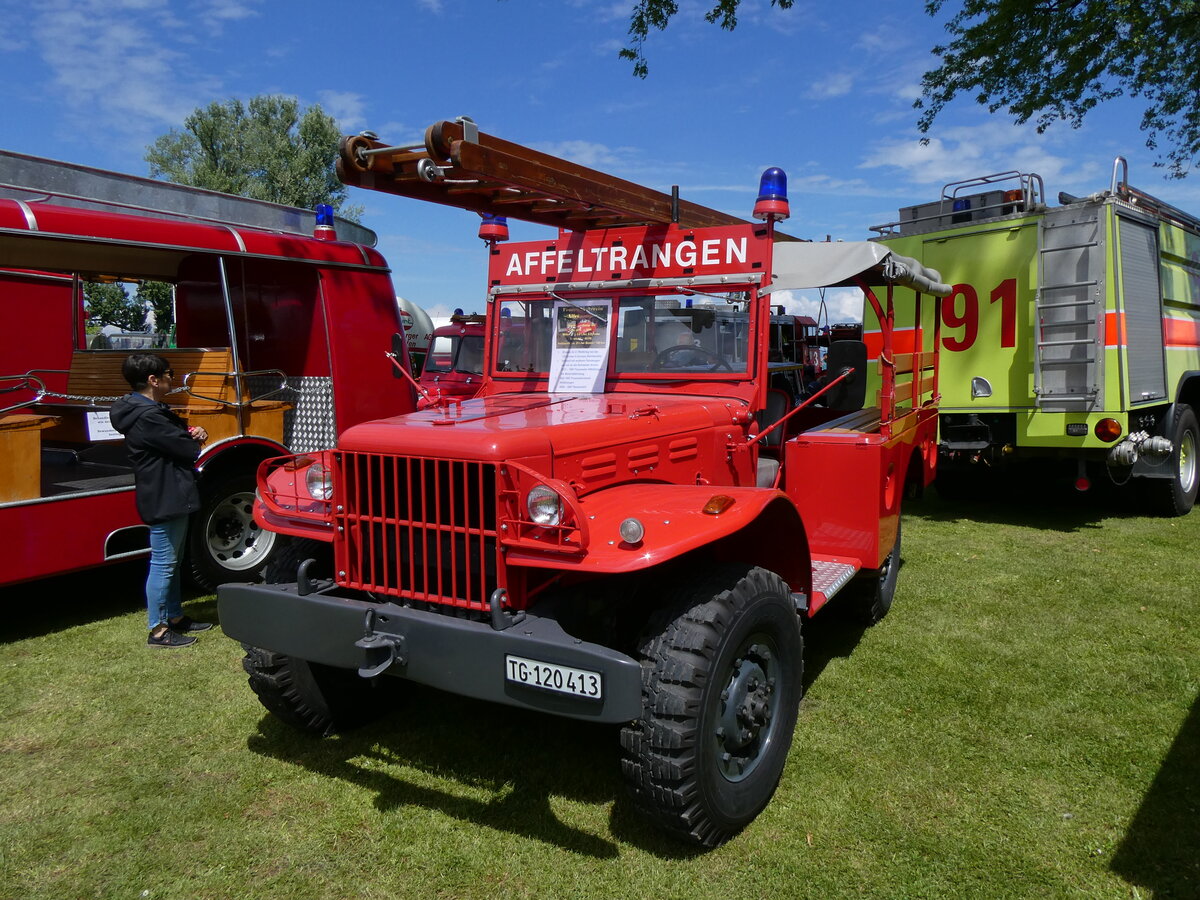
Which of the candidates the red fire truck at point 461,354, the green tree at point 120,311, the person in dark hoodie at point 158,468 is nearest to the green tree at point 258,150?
the green tree at point 120,311

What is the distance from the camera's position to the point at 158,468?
4.70m

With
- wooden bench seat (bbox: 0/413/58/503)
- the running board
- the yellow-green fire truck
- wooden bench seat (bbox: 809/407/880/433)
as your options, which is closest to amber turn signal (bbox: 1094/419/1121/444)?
the yellow-green fire truck

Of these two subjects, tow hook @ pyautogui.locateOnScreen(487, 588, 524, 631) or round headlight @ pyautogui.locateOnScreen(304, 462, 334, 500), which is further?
round headlight @ pyautogui.locateOnScreen(304, 462, 334, 500)

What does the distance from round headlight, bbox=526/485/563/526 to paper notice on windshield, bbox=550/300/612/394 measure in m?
1.65

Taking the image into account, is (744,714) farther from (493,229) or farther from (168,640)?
(168,640)

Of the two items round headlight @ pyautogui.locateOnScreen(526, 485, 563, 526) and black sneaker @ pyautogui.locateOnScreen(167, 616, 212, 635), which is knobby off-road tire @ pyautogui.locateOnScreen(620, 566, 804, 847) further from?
black sneaker @ pyautogui.locateOnScreen(167, 616, 212, 635)

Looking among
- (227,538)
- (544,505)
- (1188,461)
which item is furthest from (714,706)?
(1188,461)

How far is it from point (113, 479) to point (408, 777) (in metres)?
3.72

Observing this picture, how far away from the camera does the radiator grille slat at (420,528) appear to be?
9.39ft

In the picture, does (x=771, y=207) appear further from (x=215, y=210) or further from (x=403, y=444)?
(x=215, y=210)

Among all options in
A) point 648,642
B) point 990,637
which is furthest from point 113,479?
point 990,637

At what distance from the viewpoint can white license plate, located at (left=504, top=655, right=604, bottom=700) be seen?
2.47 metres

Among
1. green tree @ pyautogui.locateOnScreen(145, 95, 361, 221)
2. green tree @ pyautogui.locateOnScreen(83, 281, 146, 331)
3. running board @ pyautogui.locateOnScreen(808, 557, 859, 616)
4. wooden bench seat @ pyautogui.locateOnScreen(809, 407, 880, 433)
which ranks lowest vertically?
running board @ pyautogui.locateOnScreen(808, 557, 859, 616)


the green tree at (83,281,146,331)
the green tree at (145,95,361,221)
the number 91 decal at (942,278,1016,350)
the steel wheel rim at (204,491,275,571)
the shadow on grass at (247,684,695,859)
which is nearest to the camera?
the shadow on grass at (247,684,695,859)
